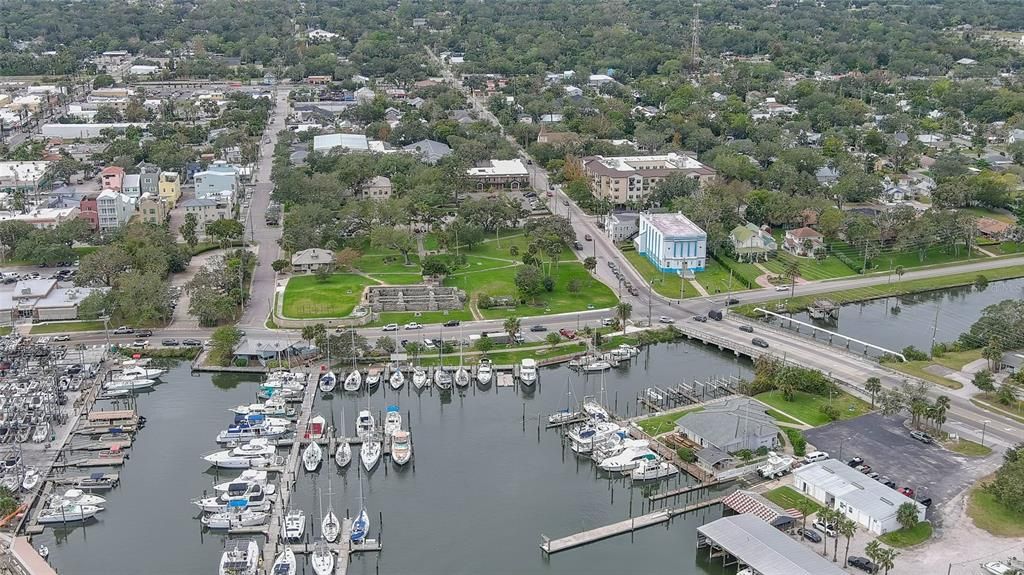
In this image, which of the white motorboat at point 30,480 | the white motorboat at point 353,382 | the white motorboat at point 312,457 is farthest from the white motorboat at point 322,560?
the white motorboat at point 353,382

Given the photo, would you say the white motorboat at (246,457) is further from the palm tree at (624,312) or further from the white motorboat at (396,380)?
the palm tree at (624,312)

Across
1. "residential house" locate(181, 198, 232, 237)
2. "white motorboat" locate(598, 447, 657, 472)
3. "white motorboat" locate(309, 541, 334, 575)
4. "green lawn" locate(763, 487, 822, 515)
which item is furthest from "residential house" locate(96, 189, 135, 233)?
"green lawn" locate(763, 487, 822, 515)

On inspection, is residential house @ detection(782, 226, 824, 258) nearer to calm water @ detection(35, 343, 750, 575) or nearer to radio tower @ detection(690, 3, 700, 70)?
calm water @ detection(35, 343, 750, 575)

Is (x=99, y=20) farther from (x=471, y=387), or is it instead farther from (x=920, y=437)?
(x=920, y=437)

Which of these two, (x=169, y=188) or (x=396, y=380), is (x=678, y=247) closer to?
(x=396, y=380)

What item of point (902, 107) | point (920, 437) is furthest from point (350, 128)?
point (920, 437)

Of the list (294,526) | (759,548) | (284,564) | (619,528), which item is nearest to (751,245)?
(619,528)
